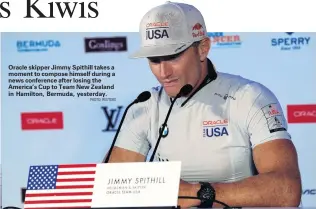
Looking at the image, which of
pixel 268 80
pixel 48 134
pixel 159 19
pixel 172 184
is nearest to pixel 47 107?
pixel 48 134

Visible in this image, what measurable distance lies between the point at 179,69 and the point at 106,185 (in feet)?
4.69

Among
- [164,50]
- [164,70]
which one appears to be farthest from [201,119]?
[164,50]

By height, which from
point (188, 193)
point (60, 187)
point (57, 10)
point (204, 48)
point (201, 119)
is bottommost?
point (188, 193)

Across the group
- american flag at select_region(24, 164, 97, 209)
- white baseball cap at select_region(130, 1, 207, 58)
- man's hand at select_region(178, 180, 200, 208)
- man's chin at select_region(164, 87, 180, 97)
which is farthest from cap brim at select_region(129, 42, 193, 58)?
american flag at select_region(24, 164, 97, 209)

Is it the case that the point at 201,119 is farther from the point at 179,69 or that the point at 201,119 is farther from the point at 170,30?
the point at 170,30

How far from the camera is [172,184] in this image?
3732 millimetres

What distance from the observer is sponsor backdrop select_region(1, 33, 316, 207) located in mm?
5457

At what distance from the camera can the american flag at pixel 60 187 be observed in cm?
387

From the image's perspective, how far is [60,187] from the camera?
4012 mm

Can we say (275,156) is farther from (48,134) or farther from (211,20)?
(48,134)

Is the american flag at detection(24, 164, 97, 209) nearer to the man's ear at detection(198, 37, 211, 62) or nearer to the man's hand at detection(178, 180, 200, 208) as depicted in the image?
the man's hand at detection(178, 180, 200, 208)

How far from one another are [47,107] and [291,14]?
162cm

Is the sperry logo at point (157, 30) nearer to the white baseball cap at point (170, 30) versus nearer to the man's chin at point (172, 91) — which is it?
the white baseball cap at point (170, 30)

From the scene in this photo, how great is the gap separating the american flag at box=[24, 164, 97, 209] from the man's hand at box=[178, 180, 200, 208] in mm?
532
